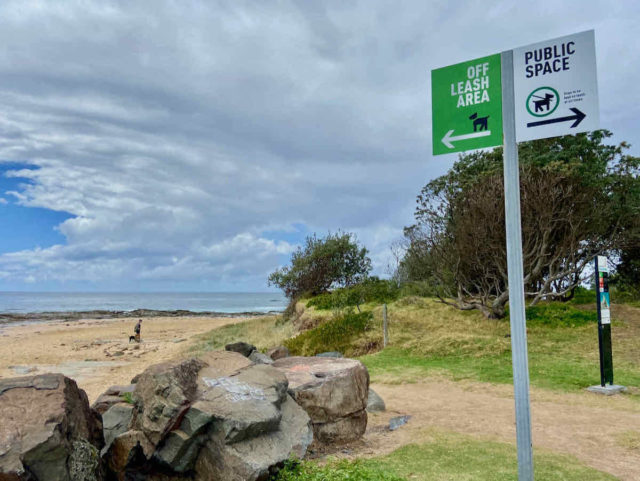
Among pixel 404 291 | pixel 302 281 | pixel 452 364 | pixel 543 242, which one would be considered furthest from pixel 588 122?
pixel 302 281

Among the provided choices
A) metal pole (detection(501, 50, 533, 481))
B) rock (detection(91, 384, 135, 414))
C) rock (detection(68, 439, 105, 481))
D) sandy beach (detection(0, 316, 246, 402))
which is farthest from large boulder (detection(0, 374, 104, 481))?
sandy beach (detection(0, 316, 246, 402))

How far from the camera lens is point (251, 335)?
31766mm

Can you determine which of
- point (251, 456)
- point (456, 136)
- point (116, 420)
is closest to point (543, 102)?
point (456, 136)

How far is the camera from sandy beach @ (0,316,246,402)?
19328mm

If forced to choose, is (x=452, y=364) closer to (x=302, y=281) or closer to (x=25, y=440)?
(x=25, y=440)

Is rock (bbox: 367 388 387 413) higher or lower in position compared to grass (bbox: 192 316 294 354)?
higher

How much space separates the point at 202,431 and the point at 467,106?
500 cm

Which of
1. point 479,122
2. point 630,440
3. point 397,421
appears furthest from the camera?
point 397,421

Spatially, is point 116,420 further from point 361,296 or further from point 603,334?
point 361,296

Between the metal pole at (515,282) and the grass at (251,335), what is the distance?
70.7 ft

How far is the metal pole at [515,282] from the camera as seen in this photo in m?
4.32

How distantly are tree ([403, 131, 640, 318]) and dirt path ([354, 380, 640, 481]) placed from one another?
9290mm

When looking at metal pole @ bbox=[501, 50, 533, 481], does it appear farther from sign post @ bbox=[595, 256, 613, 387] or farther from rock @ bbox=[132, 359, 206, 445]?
sign post @ bbox=[595, 256, 613, 387]

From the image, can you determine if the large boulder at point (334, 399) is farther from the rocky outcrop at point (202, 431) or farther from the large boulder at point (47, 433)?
the large boulder at point (47, 433)
